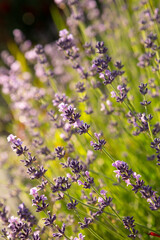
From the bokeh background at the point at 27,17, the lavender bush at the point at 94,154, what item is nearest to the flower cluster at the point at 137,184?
the lavender bush at the point at 94,154

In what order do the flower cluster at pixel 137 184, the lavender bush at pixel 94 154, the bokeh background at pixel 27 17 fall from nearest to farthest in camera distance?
1. the flower cluster at pixel 137 184
2. the lavender bush at pixel 94 154
3. the bokeh background at pixel 27 17

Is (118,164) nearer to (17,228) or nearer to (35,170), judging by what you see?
(35,170)

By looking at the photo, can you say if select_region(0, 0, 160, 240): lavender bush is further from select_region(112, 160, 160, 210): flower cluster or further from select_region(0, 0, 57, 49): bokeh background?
select_region(0, 0, 57, 49): bokeh background

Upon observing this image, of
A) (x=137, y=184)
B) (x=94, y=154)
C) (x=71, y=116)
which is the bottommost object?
(x=137, y=184)

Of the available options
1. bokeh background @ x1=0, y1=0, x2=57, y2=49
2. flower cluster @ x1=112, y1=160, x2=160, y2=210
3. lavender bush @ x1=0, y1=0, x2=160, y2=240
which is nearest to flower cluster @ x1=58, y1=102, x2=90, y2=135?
lavender bush @ x1=0, y1=0, x2=160, y2=240

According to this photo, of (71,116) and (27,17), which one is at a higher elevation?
(27,17)

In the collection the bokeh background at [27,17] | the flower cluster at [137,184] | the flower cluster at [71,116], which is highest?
the bokeh background at [27,17]

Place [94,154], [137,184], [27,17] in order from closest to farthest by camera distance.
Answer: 1. [137,184]
2. [94,154]
3. [27,17]

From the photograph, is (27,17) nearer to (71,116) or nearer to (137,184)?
(71,116)

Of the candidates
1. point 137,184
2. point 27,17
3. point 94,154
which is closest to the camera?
point 137,184

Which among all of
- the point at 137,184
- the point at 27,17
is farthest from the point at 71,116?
the point at 27,17

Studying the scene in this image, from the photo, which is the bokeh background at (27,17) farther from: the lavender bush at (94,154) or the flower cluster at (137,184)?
the flower cluster at (137,184)

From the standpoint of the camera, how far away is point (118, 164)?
1.52 m

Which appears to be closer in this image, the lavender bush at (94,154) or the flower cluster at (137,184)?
the flower cluster at (137,184)
